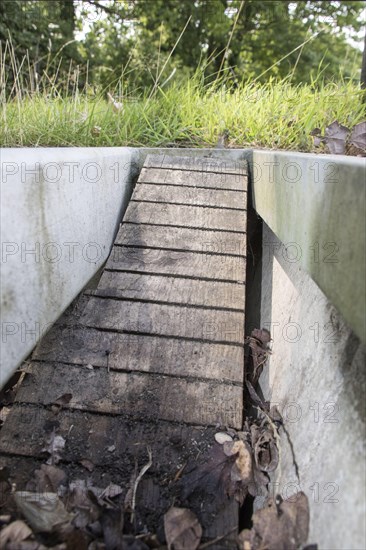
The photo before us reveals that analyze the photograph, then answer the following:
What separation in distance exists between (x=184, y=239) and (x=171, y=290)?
352 millimetres

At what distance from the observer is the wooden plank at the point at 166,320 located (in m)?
1.58

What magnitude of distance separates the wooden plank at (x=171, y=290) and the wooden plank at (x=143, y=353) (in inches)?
8.0

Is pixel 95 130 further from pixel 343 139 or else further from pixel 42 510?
pixel 42 510

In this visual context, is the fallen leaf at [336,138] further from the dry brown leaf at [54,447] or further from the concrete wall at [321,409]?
the dry brown leaf at [54,447]

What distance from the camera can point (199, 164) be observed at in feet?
8.12

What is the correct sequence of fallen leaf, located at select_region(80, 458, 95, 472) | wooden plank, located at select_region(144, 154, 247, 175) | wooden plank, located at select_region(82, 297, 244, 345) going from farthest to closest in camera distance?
wooden plank, located at select_region(144, 154, 247, 175)
wooden plank, located at select_region(82, 297, 244, 345)
fallen leaf, located at select_region(80, 458, 95, 472)

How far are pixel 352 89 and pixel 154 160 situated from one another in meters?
1.50

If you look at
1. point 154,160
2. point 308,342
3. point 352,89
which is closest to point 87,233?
point 154,160

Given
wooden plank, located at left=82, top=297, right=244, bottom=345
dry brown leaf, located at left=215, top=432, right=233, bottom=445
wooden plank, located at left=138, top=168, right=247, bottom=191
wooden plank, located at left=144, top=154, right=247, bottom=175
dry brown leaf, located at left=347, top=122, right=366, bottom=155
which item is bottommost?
dry brown leaf, located at left=215, top=432, right=233, bottom=445

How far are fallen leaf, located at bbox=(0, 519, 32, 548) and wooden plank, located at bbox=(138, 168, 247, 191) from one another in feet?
5.84

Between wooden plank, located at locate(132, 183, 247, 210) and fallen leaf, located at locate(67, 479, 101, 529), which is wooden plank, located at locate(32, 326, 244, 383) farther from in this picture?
wooden plank, located at locate(132, 183, 247, 210)

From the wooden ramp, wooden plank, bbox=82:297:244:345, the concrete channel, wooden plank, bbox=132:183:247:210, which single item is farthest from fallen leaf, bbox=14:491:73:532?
wooden plank, bbox=132:183:247:210

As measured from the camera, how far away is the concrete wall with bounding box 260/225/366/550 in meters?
0.90

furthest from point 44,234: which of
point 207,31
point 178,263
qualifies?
point 207,31
